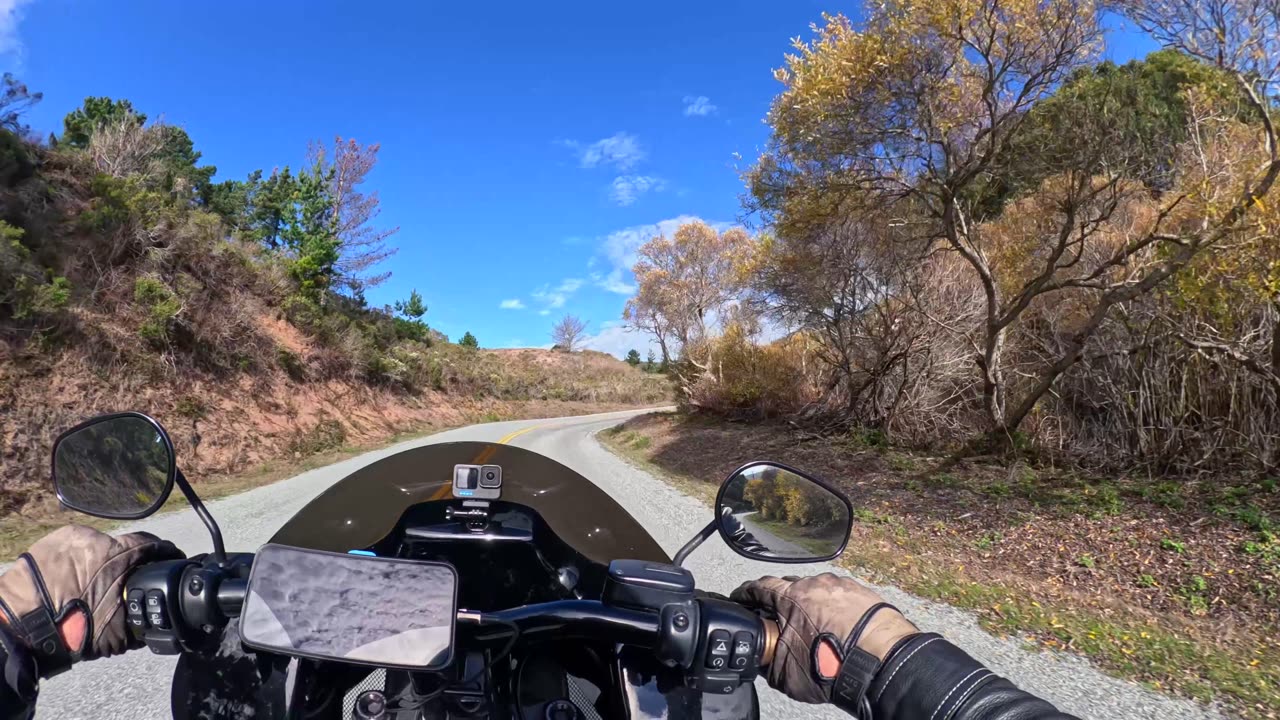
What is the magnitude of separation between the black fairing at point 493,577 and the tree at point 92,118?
27.0 meters

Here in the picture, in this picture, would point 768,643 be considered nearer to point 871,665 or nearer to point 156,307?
point 871,665

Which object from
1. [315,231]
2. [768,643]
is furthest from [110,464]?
[315,231]

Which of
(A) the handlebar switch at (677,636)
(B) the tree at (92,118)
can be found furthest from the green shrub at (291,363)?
(A) the handlebar switch at (677,636)

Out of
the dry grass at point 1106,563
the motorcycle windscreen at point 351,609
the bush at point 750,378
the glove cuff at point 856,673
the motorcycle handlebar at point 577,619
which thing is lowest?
the dry grass at point 1106,563

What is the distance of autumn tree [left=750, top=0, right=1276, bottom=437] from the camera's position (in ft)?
30.4

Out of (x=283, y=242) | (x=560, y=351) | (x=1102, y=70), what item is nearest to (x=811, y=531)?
(x=1102, y=70)

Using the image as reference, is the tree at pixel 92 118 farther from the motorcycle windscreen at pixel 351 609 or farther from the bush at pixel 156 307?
the motorcycle windscreen at pixel 351 609

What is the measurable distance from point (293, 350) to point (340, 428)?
3934 millimetres

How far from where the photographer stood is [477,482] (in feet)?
6.52

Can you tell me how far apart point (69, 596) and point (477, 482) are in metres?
0.94

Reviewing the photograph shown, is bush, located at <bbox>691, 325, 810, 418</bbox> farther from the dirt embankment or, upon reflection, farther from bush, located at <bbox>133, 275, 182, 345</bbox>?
Answer: bush, located at <bbox>133, 275, 182, 345</bbox>

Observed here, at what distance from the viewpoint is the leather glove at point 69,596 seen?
4.72 feet

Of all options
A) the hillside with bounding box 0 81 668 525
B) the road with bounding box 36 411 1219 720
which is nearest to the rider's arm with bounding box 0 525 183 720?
the road with bounding box 36 411 1219 720

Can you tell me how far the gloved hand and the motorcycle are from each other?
0.06 meters
